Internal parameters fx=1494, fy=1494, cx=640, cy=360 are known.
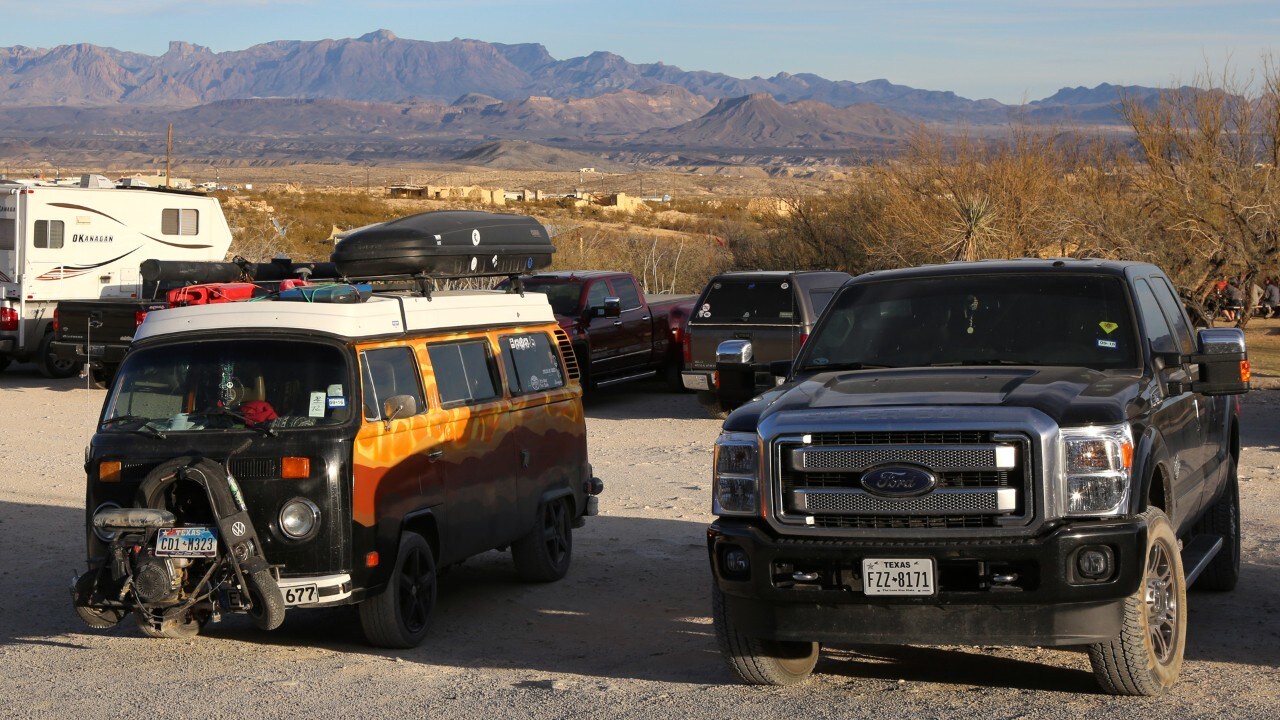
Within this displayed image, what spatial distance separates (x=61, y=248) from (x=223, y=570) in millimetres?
17718

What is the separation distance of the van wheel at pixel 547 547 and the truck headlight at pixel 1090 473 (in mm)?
4224

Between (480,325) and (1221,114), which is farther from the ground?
(1221,114)

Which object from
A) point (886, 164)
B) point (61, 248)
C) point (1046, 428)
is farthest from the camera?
point (886, 164)

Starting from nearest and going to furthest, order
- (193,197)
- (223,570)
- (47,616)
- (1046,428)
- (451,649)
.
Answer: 1. (1046,428)
2. (223,570)
3. (451,649)
4. (47,616)
5. (193,197)

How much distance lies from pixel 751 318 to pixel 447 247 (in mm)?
7376

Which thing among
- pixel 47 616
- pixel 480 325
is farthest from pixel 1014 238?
pixel 47 616

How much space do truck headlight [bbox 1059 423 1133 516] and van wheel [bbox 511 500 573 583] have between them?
13.9 feet

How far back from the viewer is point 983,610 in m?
5.98

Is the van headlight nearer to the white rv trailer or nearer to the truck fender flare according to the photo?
the truck fender flare

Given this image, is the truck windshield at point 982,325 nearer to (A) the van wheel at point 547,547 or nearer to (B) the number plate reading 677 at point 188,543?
(A) the van wheel at point 547,547

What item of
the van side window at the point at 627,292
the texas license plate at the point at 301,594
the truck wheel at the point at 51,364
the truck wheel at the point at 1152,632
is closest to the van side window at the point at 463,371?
the texas license plate at the point at 301,594

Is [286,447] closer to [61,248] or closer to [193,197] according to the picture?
[61,248]

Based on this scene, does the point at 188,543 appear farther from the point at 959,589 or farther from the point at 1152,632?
the point at 1152,632

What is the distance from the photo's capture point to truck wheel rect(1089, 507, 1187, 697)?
6.09 m
